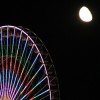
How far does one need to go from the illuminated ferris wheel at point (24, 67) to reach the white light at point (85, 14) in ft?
3.18

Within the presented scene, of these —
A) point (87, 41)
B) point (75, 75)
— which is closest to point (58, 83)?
point (75, 75)

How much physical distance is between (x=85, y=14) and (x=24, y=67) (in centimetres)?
165

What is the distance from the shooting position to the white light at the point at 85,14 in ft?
20.9

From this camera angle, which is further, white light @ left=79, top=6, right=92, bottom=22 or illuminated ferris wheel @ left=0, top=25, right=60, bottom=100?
illuminated ferris wheel @ left=0, top=25, right=60, bottom=100

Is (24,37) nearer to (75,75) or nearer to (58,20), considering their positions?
(58,20)

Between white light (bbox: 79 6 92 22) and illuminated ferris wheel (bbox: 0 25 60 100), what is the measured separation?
971 mm

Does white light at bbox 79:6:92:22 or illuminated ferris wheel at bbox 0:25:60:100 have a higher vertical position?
white light at bbox 79:6:92:22

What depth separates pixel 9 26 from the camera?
7551 mm

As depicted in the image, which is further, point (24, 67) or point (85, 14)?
point (24, 67)

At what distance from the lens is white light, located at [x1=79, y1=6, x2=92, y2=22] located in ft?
20.9

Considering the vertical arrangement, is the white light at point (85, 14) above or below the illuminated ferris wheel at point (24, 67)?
above

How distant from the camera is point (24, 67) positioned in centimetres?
744

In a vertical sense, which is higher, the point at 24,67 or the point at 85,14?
the point at 85,14

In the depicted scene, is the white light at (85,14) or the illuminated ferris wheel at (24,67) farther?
the illuminated ferris wheel at (24,67)
